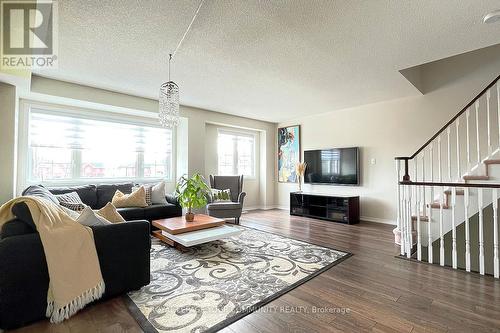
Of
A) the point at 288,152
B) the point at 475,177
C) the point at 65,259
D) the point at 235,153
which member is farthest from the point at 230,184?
the point at 475,177

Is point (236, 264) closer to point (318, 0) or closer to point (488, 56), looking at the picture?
point (318, 0)

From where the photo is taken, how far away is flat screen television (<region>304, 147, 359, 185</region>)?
5.20 metres

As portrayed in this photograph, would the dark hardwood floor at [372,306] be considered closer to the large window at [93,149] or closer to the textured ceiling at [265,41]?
the textured ceiling at [265,41]

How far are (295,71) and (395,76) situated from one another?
1560 millimetres

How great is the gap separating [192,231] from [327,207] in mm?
3192

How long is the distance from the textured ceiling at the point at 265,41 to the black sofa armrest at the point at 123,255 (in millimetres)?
1916

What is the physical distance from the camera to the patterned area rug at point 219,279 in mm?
1776

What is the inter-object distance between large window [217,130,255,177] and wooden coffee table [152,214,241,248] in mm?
2900

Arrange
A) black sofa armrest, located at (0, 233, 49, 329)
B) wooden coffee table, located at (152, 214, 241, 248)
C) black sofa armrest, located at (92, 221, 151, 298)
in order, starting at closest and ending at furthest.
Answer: black sofa armrest, located at (0, 233, 49, 329)
black sofa armrest, located at (92, 221, 151, 298)
wooden coffee table, located at (152, 214, 241, 248)

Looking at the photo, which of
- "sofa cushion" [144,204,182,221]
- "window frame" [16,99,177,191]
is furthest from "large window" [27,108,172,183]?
"sofa cushion" [144,204,182,221]

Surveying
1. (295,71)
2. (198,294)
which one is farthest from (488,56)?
(198,294)

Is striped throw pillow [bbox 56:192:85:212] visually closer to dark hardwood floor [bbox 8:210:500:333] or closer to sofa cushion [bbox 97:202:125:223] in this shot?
sofa cushion [bbox 97:202:125:223]

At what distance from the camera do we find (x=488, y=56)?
391 centimetres

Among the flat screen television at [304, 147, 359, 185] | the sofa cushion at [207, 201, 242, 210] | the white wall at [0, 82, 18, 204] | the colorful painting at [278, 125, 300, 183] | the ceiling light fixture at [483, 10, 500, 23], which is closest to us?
the ceiling light fixture at [483, 10, 500, 23]
